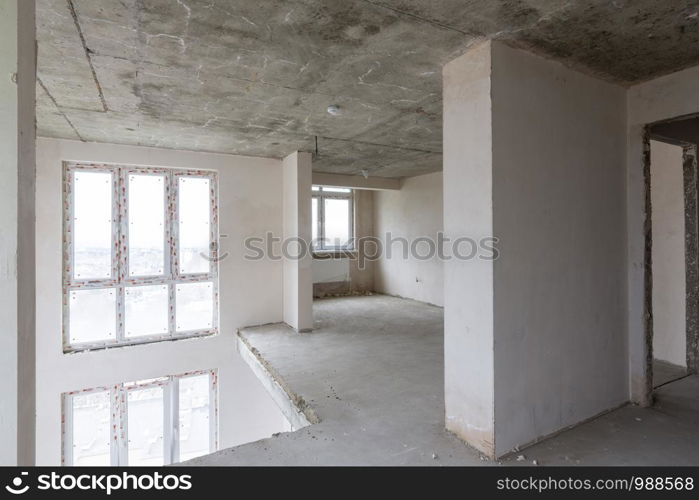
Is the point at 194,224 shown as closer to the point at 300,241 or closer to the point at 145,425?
the point at 300,241

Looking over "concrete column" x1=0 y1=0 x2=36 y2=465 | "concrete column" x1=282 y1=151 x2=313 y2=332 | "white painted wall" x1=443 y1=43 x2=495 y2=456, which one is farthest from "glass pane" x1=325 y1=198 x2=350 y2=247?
"concrete column" x1=0 y1=0 x2=36 y2=465

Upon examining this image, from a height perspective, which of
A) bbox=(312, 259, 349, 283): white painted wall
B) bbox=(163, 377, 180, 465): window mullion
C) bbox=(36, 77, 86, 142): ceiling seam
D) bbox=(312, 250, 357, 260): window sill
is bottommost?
bbox=(163, 377, 180, 465): window mullion

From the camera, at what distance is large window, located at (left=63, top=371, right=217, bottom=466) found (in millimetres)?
5258

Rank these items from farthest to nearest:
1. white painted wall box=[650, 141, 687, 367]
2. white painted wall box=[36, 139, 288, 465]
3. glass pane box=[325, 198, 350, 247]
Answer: glass pane box=[325, 198, 350, 247] < white painted wall box=[36, 139, 288, 465] < white painted wall box=[650, 141, 687, 367]

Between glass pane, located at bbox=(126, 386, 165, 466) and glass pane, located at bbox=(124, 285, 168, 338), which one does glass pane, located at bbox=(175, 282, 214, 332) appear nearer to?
glass pane, located at bbox=(124, 285, 168, 338)

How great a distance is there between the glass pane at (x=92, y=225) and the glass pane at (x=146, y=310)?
453mm

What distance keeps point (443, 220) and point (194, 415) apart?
192 inches

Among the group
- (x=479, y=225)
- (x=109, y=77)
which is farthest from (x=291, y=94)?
(x=479, y=225)

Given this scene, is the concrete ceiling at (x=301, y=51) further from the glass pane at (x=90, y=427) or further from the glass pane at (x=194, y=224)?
the glass pane at (x=90, y=427)

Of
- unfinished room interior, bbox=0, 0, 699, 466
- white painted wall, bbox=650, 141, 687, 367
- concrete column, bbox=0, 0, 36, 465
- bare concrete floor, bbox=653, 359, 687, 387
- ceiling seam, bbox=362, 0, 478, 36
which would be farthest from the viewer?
white painted wall, bbox=650, 141, 687, 367

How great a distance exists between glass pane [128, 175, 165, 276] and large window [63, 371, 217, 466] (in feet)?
5.59

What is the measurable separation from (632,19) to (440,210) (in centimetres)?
535

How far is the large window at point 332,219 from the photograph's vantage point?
352 inches
